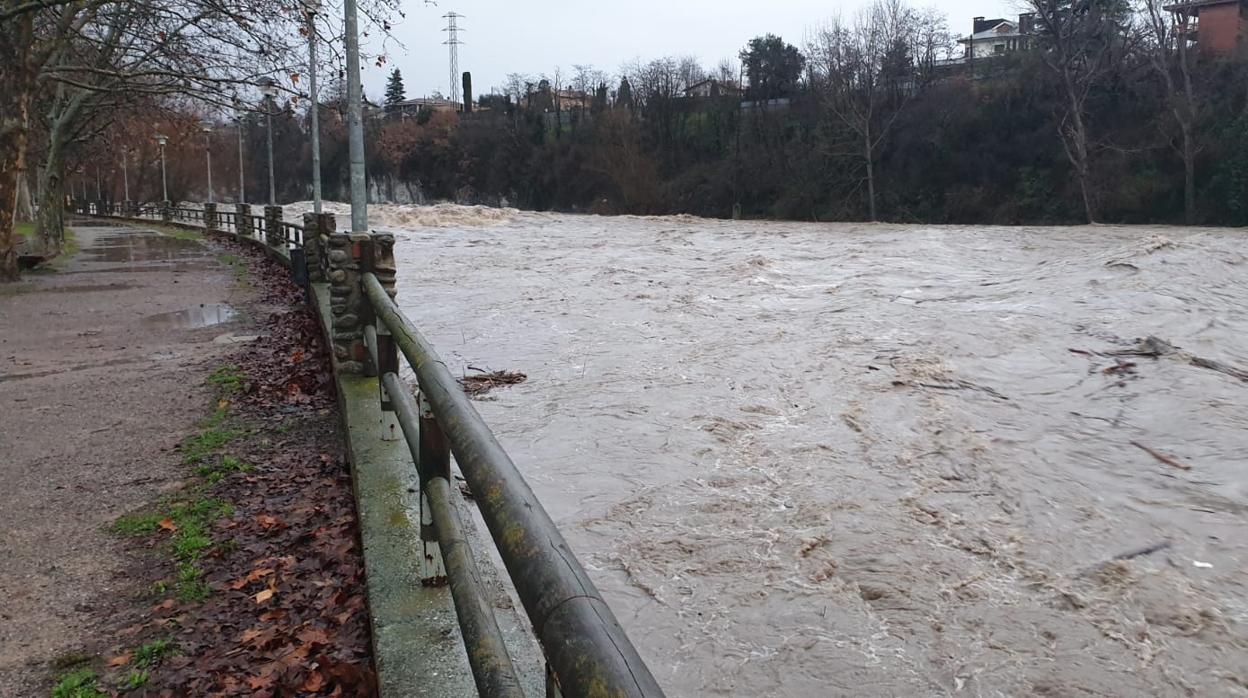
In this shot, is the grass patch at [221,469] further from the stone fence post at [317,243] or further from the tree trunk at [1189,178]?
the tree trunk at [1189,178]

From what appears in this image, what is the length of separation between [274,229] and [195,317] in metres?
11.6

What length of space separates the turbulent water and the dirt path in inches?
106

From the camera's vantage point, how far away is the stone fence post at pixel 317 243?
1330 centimetres

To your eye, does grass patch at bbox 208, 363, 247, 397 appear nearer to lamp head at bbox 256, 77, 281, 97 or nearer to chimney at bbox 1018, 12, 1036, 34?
lamp head at bbox 256, 77, 281, 97

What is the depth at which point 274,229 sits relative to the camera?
24.7 m

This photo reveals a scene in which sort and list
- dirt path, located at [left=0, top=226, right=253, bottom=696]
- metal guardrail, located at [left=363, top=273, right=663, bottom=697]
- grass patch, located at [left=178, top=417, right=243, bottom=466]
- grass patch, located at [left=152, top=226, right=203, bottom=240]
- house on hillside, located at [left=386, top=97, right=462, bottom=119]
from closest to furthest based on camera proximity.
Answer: metal guardrail, located at [left=363, top=273, right=663, bottom=697] < dirt path, located at [left=0, top=226, right=253, bottom=696] < grass patch, located at [left=178, top=417, right=243, bottom=466] < grass patch, located at [left=152, top=226, right=203, bottom=240] < house on hillside, located at [left=386, top=97, right=462, bottom=119]

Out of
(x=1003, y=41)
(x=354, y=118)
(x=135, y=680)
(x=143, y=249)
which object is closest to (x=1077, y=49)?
(x=1003, y=41)

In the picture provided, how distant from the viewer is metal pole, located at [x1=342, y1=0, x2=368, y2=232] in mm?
8594

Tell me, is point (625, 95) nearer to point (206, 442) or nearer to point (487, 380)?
point (487, 380)

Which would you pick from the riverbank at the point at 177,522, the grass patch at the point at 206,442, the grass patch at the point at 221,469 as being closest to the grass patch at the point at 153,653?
the riverbank at the point at 177,522

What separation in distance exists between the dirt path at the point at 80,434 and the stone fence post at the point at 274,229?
7182mm

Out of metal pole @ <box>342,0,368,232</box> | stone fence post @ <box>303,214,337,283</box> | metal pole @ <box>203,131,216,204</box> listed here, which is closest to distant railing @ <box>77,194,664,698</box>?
metal pole @ <box>342,0,368,232</box>

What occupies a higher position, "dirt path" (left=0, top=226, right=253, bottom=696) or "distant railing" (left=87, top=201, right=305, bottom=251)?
"distant railing" (left=87, top=201, right=305, bottom=251)

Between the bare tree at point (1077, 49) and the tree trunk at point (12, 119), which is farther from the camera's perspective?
the bare tree at point (1077, 49)
